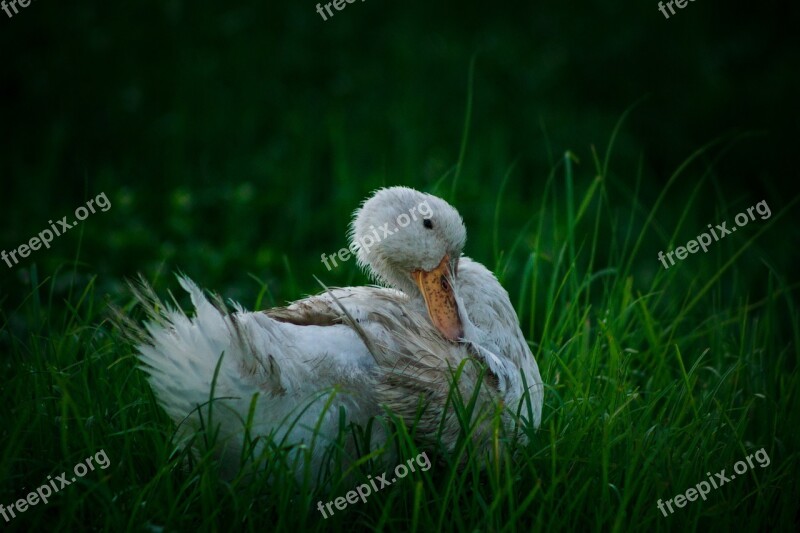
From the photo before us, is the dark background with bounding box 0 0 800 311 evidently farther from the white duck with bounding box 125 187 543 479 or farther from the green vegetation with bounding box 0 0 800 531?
the white duck with bounding box 125 187 543 479

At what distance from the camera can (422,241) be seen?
3342mm

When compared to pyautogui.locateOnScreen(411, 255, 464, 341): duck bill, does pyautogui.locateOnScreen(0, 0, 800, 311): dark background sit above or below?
above

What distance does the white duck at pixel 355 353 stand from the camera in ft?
9.33

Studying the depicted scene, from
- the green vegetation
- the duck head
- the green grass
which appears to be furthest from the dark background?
the duck head

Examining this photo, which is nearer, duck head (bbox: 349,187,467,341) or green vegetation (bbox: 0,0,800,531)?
green vegetation (bbox: 0,0,800,531)

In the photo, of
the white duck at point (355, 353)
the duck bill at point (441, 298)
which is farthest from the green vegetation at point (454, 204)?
the duck bill at point (441, 298)

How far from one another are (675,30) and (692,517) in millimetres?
6312

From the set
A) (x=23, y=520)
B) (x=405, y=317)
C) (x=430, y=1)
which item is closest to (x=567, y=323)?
(x=405, y=317)

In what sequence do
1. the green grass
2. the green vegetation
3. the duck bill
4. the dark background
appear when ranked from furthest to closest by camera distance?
the dark background
the duck bill
the green vegetation
the green grass

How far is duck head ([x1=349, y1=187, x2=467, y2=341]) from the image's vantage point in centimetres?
333

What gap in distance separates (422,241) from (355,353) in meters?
0.52

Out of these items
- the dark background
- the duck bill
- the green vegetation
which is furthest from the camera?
the dark background

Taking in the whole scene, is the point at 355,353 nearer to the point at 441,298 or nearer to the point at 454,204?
the point at 441,298

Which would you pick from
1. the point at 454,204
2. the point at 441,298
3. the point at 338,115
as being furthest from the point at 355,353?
the point at 338,115
